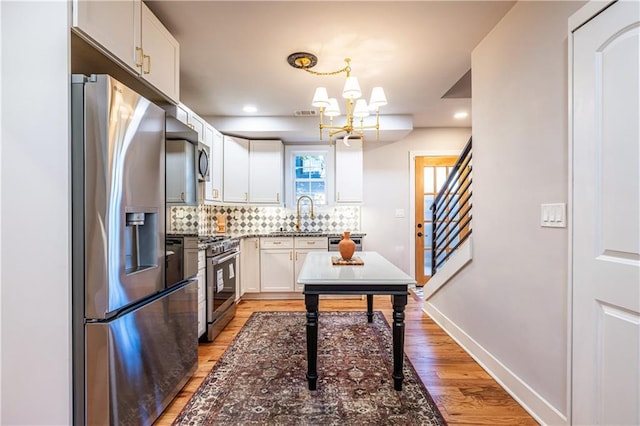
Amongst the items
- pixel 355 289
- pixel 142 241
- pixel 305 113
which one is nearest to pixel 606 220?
pixel 355 289

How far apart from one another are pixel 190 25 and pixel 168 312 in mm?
1923

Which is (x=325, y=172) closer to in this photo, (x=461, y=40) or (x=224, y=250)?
(x=224, y=250)

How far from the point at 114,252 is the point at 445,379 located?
2249 mm

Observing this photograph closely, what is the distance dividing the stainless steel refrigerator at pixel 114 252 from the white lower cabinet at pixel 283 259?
8.63 ft

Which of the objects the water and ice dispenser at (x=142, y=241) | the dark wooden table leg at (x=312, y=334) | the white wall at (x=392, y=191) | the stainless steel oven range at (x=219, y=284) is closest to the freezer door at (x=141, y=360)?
the water and ice dispenser at (x=142, y=241)

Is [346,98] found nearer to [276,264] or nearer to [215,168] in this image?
[215,168]

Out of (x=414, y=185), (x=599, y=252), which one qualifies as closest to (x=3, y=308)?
(x=599, y=252)

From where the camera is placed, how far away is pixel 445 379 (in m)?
2.26

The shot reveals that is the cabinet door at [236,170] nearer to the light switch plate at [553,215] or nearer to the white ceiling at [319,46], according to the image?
the white ceiling at [319,46]

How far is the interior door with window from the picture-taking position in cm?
504

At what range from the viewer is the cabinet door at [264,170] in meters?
4.57

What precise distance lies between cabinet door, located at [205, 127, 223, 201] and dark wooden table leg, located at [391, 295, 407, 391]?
2565mm

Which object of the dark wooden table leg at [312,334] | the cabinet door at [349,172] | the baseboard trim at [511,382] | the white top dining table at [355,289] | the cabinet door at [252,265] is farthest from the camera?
the cabinet door at [349,172]

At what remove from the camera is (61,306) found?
4.45ft
